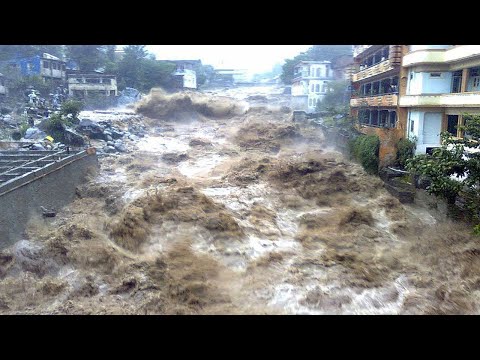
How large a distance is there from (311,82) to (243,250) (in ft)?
64.7

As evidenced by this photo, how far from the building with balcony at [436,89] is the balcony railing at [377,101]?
0.85 m

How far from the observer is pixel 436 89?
37.1ft

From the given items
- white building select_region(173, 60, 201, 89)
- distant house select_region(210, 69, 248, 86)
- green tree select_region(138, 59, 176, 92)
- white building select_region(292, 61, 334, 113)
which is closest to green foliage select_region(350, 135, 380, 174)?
white building select_region(292, 61, 334, 113)

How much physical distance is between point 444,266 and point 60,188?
8.79 metres

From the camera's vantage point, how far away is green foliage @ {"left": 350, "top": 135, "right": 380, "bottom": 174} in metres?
12.1

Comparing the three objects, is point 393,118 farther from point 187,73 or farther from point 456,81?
point 187,73

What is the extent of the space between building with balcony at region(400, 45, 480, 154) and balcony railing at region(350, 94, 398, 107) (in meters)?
0.85

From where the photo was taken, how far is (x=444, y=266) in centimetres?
732

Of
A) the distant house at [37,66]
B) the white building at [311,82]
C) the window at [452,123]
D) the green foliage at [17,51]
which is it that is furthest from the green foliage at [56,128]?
the white building at [311,82]

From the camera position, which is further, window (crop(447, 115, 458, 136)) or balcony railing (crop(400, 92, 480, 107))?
window (crop(447, 115, 458, 136))

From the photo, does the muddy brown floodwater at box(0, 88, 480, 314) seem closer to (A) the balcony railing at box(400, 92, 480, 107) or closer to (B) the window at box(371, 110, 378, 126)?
(A) the balcony railing at box(400, 92, 480, 107)

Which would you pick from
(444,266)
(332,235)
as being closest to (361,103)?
(332,235)

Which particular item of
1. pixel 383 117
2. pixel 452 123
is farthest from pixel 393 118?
pixel 452 123

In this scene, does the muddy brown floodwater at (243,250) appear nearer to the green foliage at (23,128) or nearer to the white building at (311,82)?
the green foliage at (23,128)
